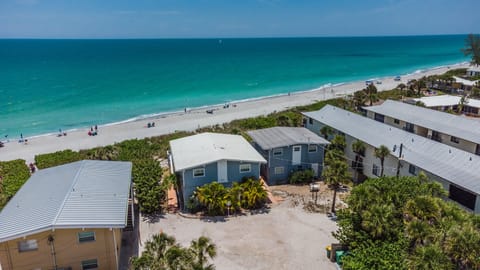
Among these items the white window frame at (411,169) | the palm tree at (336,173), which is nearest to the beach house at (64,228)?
the palm tree at (336,173)

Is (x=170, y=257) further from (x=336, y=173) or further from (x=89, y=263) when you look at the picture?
(x=336, y=173)

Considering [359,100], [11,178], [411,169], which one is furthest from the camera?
[359,100]

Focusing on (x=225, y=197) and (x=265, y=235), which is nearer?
(x=265, y=235)

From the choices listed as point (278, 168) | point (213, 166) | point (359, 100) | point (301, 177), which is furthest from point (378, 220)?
point (359, 100)

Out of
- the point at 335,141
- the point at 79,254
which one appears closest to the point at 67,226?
the point at 79,254

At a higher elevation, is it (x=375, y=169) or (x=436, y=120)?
(x=436, y=120)

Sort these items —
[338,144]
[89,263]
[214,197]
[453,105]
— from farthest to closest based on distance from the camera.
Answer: [453,105] < [338,144] < [214,197] < [89,263]
